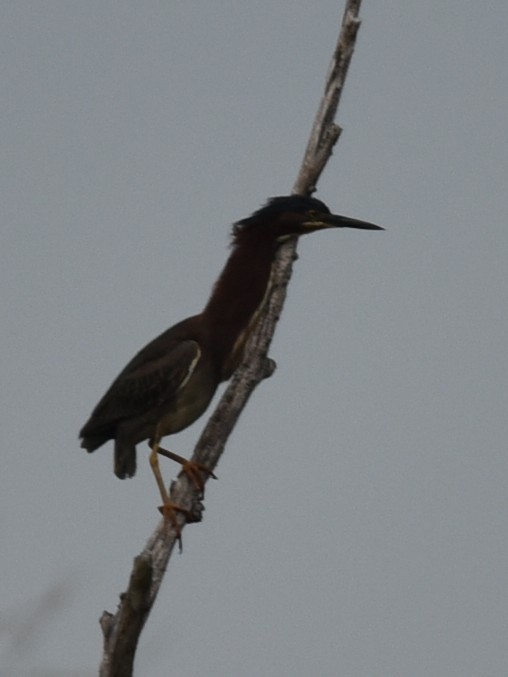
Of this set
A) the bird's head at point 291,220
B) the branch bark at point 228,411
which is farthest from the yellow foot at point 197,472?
the bird's head at point 291,220

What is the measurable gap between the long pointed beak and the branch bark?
0.56 feet

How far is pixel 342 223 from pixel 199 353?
0.84 meters

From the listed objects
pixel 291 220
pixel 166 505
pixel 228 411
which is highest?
pixel 291 220

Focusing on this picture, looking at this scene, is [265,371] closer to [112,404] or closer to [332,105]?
[112,404]

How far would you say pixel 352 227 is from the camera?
21.3ft

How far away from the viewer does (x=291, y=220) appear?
646 cm

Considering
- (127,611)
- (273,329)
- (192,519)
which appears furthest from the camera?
(273,329)

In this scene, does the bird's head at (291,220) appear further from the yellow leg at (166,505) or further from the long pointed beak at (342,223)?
the yellow leg at (166,505)

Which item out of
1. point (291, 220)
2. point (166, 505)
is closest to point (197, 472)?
point (166, 505)

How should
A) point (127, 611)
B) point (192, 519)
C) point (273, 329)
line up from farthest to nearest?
1. point (273, 329)
2. point (192, 519)
3. point (127, 611)

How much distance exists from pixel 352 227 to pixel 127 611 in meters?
2.53

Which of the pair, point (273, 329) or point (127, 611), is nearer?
point (127, 611)

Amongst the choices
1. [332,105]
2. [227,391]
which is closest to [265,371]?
[227,391]

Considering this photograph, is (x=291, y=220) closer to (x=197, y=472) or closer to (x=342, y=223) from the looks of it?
(x=342, y=223)
